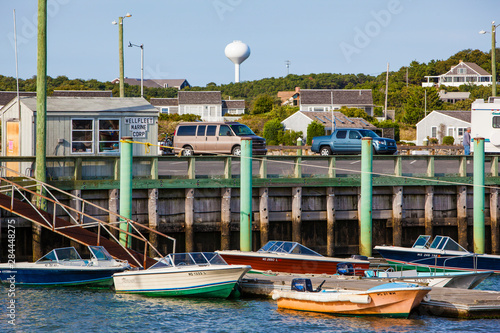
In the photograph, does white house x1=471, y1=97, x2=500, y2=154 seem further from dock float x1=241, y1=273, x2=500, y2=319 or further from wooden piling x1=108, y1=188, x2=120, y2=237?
wooden piling x1=108, y1=188, x2=120, y2=237

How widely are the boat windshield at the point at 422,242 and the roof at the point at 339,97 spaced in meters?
78.5

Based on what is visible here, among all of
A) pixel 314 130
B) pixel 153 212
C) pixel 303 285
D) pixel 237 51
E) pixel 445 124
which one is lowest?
pixel 303 285

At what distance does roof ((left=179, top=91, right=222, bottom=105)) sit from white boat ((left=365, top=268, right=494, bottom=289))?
91.8 m

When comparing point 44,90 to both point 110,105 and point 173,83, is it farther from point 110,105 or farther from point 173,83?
point 173,83

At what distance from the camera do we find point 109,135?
2325 cm

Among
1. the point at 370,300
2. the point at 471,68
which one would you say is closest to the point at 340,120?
the point at 370,300


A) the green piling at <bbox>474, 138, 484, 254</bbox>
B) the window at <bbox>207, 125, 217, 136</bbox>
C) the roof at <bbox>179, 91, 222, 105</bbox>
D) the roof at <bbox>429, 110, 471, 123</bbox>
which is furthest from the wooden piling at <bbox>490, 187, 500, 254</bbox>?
the roof at <bbox>179, 91, 222, 105</bbox>

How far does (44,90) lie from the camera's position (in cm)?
1944

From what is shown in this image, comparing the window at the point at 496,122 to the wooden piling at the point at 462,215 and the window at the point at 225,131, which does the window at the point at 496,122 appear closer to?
the wooden piling at the point at 462,215

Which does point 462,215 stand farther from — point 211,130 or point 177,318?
point 211,130

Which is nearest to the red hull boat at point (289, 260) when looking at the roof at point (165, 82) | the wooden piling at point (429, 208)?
the wooden piling at point (429, 208)

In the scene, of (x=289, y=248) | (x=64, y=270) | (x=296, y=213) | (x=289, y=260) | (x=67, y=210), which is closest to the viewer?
(x=64, y=270)

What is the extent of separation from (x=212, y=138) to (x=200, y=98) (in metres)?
80.7

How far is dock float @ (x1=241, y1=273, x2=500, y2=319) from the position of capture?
16.0 meters
